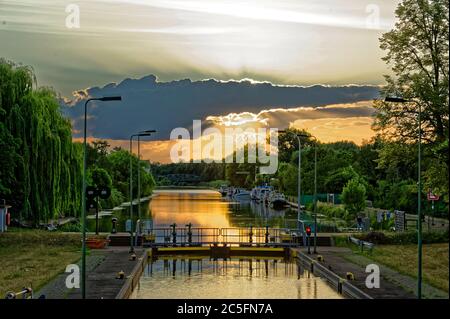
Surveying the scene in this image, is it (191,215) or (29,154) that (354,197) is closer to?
(191,215)

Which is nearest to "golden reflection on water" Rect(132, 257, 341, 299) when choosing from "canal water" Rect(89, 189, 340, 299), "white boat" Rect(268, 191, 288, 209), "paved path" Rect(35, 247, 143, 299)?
"canal water" Rect(89, 189, 340, 299)

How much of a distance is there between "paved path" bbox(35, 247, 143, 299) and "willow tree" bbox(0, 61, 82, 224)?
676 cm

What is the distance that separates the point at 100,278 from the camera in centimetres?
2981

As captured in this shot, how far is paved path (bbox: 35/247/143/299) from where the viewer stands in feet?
84.6

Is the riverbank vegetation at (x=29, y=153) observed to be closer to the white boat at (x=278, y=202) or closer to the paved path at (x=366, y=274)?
the paved path at (x=366, y=274)

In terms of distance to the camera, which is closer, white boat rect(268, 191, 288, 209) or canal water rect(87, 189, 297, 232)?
canal water rect(87, 189, 297, 232)

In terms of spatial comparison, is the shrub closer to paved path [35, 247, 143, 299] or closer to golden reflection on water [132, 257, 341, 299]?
golden reflection on water [132, 257, 341, 299]

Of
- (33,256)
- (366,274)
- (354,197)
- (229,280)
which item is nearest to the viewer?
(366,274)

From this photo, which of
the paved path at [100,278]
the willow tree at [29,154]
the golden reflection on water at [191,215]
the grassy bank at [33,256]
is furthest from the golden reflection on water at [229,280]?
the golden reflection on water at [191,215]

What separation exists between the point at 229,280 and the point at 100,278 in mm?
6880

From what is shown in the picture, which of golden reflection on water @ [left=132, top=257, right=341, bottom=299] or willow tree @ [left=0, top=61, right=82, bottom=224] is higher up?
willow tree @ [left=0, top=61, right=82, bottom=224]

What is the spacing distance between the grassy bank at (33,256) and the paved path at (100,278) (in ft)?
2.29

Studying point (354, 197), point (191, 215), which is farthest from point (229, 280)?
point (191, 215)
